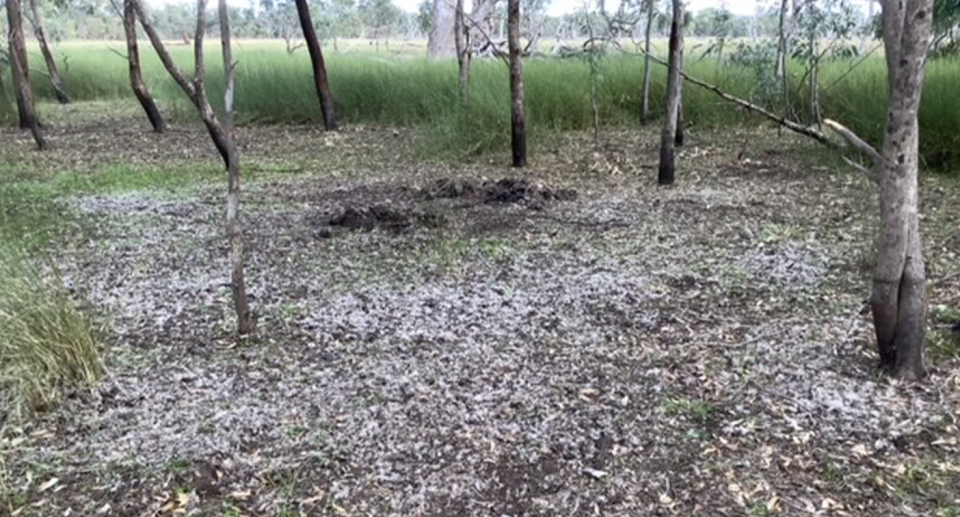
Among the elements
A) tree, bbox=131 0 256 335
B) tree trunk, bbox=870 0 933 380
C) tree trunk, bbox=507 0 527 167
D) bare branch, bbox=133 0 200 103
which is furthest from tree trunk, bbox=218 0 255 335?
tree trunk, bbox=507 0 527 167

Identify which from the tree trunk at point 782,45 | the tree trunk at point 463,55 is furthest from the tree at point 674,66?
the tree trunk at point 463,55

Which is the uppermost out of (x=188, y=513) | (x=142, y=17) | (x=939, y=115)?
(x=142, y=17)

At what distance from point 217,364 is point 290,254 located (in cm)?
132

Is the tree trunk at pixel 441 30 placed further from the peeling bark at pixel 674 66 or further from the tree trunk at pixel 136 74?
the peeling bark at pixel 674 66

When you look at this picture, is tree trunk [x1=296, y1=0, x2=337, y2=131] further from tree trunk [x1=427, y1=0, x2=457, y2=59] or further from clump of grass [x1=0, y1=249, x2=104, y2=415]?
clump of grass [x1=0, y1=249, x2=104, y2=415]

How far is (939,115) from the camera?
5.34 meters

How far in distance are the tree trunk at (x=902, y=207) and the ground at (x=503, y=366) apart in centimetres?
13

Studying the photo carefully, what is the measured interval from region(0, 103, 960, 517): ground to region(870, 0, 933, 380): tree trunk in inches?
5.2

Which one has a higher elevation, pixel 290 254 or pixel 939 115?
pixel 939 115

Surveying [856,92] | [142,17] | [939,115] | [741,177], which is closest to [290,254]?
[142,17]

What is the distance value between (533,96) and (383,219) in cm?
346

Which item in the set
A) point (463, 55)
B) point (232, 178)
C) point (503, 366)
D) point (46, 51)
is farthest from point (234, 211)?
point (46, 51)

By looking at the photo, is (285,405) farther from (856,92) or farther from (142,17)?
(856,92)

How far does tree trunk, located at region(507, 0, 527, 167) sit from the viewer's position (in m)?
5.71
